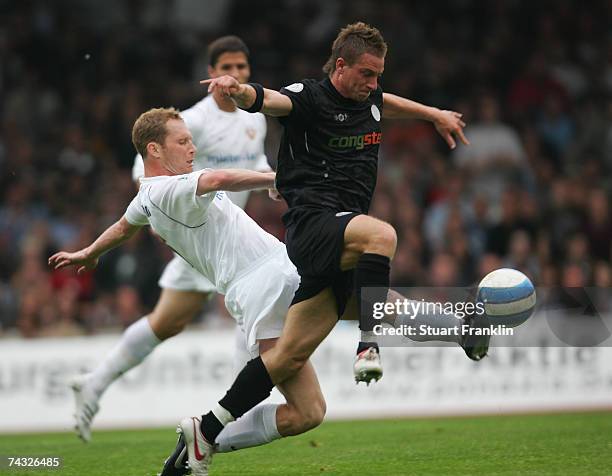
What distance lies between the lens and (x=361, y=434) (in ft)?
32.2

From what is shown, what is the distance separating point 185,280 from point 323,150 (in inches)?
115

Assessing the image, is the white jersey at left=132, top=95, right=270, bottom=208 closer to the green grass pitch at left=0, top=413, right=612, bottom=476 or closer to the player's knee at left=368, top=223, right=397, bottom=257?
the green grass pitch at left=0, top=413, right=612, bottom=476

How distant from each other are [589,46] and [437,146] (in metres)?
3.24

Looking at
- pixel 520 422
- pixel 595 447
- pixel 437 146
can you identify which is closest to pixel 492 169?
pixel 437 146

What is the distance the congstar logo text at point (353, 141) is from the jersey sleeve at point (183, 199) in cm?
81

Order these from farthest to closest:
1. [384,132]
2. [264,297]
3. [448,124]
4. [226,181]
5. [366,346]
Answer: [384,132], [448,124], [264,297], [226,181], [366,346]

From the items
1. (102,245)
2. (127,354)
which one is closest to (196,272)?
(127,354)

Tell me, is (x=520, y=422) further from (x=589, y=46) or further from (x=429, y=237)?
(x=589, y=46)

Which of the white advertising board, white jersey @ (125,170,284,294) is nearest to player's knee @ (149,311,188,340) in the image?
white jersey @ (125,170,284,294)

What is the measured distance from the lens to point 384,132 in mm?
16594

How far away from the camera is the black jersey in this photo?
6828 millimetres

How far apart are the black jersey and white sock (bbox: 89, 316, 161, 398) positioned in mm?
2967

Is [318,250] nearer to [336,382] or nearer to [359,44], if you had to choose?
[359,44]

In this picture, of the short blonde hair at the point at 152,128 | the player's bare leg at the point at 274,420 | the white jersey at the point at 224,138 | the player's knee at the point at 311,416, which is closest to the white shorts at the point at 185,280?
the white jersey at the point at 224,138
